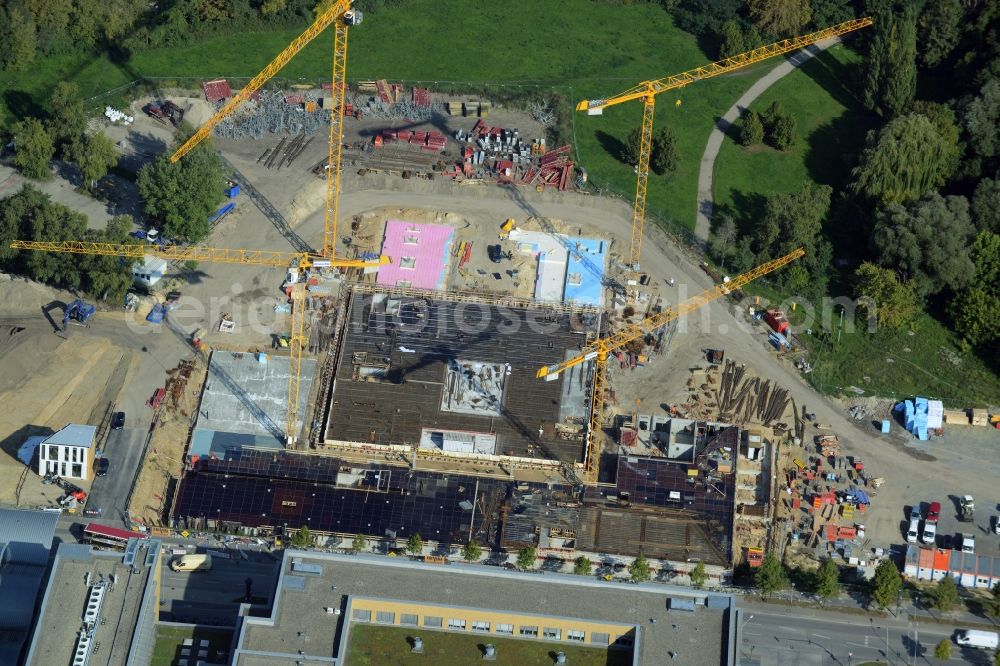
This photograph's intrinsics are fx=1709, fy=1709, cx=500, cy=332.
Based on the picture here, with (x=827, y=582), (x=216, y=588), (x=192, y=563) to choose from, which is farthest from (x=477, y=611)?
(x=827, y=582)

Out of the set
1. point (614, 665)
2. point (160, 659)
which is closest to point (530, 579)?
point (614, 665)

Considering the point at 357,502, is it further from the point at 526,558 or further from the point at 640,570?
the point at 640,570

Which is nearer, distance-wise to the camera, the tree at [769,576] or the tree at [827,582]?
the tree at [769,576]

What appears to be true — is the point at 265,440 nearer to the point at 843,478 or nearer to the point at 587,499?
the point at 587,499

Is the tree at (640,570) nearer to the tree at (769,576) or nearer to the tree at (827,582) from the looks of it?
the tree at (769,576)

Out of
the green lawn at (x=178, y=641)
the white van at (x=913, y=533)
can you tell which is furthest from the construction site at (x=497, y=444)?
the green lawn at (x=178, y=641)
